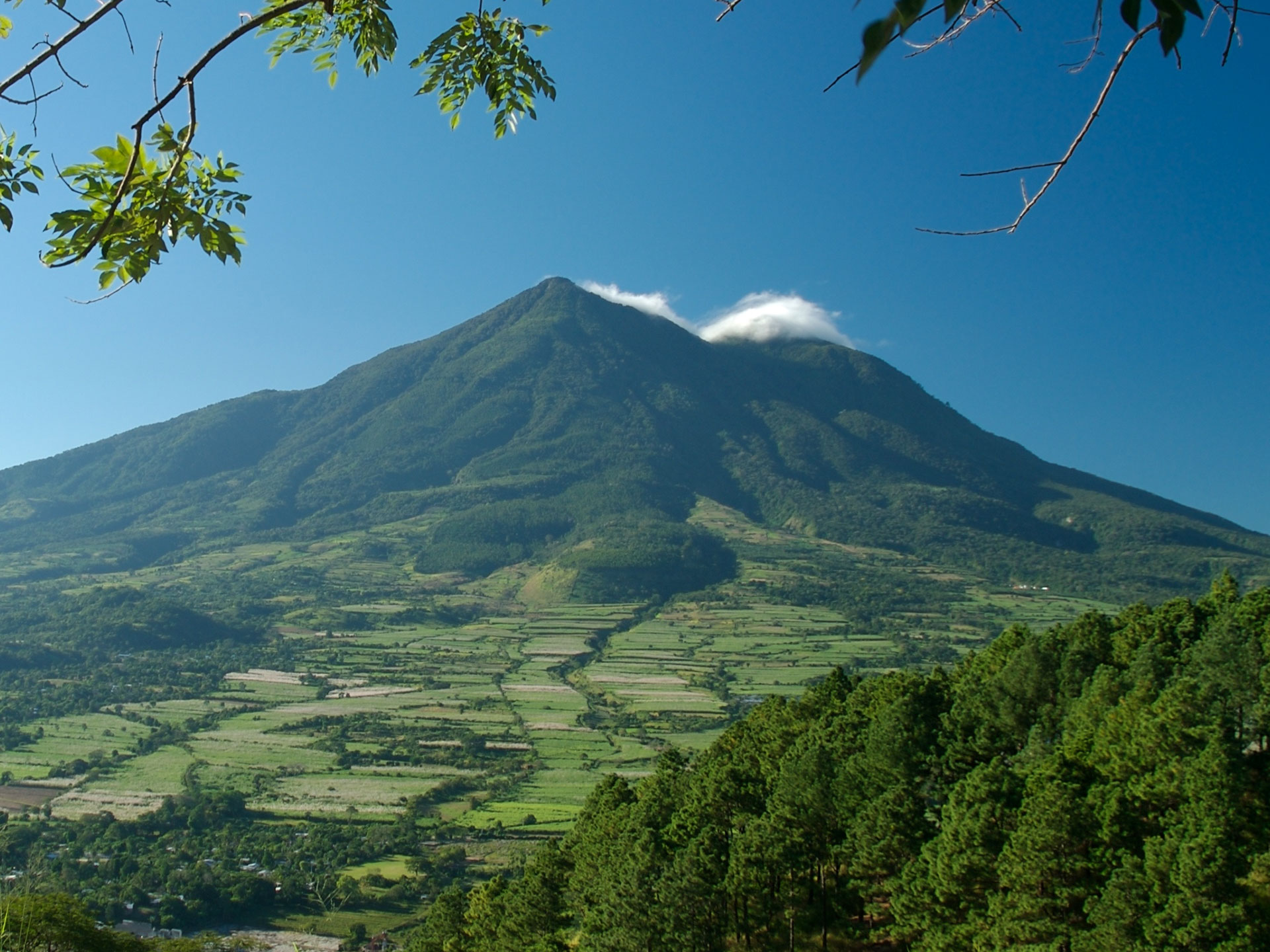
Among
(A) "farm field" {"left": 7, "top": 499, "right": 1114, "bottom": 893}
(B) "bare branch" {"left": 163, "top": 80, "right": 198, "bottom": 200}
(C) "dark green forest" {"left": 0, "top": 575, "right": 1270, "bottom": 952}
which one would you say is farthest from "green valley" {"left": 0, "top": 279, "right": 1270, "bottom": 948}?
(B) "bare branch" {"left": 163, "top": 80, "right": 198, "bottom": 200}

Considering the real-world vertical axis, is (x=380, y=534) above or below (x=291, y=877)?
above

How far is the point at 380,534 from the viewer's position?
145 meters

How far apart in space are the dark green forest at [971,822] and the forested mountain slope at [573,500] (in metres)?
89.4

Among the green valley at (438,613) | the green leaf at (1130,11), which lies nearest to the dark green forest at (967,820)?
the green valley at (438,613)

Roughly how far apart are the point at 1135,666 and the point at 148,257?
2301 centimetres

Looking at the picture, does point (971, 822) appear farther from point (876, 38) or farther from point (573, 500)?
point (573, 500)

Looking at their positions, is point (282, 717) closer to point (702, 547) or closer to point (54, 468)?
point (702, 547)

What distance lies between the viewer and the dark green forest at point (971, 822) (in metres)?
13.7

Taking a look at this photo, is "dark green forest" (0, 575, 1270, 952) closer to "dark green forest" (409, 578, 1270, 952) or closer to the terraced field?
"dark green forest" (409, 578, 1270, 952)

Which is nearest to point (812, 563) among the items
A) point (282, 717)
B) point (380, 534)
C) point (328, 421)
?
point (380, 534)

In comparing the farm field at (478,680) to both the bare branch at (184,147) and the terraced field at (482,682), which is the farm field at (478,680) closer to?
the terraced field at (482,682)

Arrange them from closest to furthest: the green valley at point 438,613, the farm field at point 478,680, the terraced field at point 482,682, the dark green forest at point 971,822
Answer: the dark green forest at point 971,822
the green valley at point 438,613
the farm field at point 478,680
the terraced field at point 482,682

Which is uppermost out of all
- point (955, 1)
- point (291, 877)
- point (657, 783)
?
point (955, 1)

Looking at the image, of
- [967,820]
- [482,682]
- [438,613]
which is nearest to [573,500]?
[438,613]
